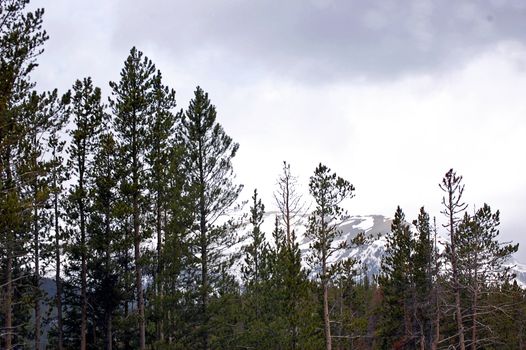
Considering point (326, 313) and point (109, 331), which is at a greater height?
point (326, 313)

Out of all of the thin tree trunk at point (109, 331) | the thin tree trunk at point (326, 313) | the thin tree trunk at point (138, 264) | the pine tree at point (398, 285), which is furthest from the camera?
the pine tree at point (398, 285)

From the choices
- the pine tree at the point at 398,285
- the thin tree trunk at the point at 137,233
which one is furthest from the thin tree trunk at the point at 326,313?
the pine tree at the point at 398,285

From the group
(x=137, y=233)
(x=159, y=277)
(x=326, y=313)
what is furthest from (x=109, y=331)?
(x=326, y=313)

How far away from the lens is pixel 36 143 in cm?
1448

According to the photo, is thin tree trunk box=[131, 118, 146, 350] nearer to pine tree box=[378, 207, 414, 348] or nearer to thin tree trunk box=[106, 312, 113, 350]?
thin tree trunk box=[106, 312, 113, 350]

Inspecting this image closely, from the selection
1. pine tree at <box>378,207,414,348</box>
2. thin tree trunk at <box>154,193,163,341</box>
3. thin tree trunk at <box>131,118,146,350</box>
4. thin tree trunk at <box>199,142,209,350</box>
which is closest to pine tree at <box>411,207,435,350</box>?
pine tree at <box>378,207,414,348</box>

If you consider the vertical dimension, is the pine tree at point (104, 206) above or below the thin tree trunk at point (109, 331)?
above

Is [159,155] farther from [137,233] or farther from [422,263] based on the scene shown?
[422,263]

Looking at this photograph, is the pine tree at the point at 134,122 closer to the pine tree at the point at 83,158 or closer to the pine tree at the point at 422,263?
the pine tree at the point at 83,158

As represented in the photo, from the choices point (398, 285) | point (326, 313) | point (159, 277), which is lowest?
point (326, 313)

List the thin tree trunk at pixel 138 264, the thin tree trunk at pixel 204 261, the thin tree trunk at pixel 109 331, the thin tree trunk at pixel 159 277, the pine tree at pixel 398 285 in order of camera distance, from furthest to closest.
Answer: the pine tree at pixel 398 285, the thin tree trunk at pixel 109 331, the thin tree trunk at pixel 204 261, the thin tree trunk at pixel 159 277, the thin tree trunk at pixel 138 264

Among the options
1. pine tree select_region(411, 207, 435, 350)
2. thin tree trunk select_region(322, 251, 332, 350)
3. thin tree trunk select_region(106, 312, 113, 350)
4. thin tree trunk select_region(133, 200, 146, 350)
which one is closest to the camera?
thin tree trunk select_region(133, 200, 146, 350)

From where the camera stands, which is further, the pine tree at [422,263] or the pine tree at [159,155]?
the pine tree at [422,263]

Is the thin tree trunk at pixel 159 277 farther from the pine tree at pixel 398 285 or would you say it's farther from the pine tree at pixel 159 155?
the pine tree at pixel 398 285
